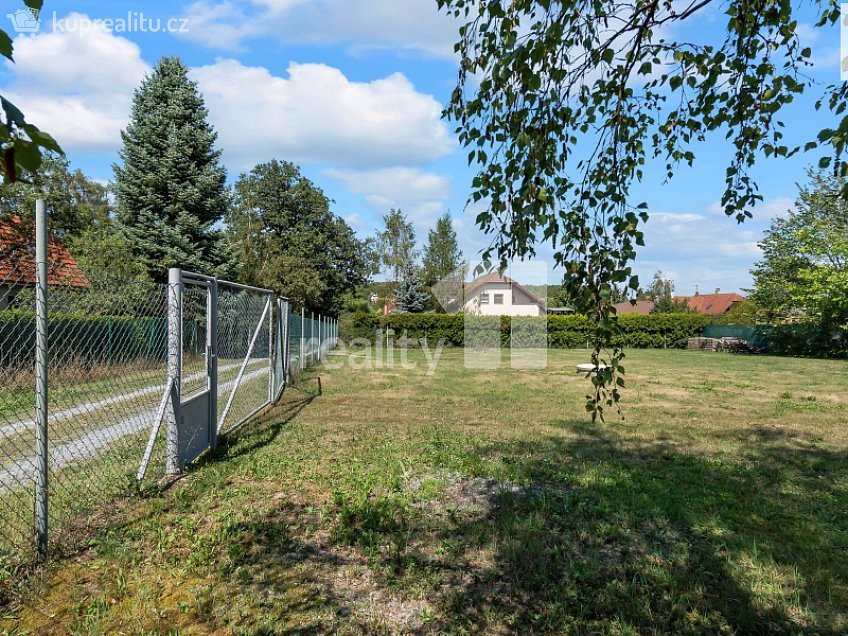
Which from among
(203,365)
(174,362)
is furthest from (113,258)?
(174,362)

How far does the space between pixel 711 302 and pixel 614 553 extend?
82277 mm

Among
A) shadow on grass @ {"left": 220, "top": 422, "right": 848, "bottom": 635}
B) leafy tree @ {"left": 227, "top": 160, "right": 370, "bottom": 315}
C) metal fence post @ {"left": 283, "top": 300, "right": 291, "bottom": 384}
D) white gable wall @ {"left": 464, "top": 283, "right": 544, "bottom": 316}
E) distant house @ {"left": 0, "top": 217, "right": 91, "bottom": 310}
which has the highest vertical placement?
leafy tree @ {"left": 227, "top": 160, "right": 370, "bottom": 315}

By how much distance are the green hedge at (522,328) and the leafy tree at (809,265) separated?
A: 4245mm

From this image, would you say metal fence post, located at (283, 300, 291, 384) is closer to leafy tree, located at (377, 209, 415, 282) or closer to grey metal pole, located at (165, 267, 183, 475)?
grey metal pole, located at (165, 267, 183, 475)

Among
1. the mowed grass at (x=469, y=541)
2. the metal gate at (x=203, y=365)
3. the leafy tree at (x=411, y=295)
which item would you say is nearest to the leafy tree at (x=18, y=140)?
the mowed grass at (x=469, y=541)

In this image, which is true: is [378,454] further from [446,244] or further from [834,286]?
[446,244]

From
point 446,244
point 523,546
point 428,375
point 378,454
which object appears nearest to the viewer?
point 523,546

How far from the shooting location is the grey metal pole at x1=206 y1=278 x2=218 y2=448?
18.4 ft

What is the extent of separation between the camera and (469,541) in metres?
3.61

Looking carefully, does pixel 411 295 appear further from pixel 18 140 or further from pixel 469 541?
pixel 18 140

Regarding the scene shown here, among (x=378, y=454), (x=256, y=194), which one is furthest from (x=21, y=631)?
(x=256, y=194)

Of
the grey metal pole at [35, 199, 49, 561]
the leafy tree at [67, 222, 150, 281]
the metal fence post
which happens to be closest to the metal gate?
the grey metal pole at [35, 199, 49, 561]

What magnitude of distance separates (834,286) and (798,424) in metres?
21.8

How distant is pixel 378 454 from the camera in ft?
18.9
